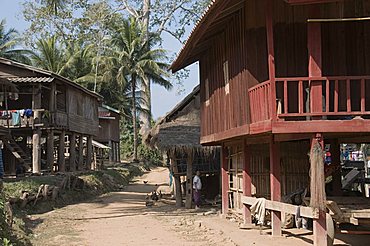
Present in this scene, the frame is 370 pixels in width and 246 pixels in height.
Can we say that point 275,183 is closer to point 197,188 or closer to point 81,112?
point 197,188

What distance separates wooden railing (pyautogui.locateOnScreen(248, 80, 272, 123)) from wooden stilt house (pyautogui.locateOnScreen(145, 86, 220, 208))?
840 cm

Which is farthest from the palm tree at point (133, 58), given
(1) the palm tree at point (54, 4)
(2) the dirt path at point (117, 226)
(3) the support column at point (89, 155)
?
(2) the dirt path at point (117, 226)

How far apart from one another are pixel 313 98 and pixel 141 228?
7.62 meters

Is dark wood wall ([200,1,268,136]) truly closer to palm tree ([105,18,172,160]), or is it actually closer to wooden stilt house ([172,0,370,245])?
wooden stilt house ([172,0,370,245])

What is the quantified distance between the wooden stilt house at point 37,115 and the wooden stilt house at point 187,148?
5.70 metres

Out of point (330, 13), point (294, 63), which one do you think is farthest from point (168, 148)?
point (330, 13)

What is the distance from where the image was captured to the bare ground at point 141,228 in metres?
13.1

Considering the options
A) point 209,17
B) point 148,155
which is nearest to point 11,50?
point 148,155

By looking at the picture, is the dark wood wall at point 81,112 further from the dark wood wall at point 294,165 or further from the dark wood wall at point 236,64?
the dark wood wall at point 294,165

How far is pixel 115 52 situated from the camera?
43.4 meters

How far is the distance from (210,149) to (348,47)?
33.0ft

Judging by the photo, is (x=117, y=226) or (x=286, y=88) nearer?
(x=286, y=88)

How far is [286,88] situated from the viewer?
10883mm

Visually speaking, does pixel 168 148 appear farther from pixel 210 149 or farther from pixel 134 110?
pixel 134 110
